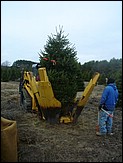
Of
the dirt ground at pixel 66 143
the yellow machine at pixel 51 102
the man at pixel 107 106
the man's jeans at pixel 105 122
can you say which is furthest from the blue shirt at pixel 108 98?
the yellow machine at pixel 51 102

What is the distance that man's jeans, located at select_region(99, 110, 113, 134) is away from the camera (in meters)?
6.95

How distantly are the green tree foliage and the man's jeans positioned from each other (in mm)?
1371

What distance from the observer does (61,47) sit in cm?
849

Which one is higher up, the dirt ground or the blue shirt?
the blue shirt

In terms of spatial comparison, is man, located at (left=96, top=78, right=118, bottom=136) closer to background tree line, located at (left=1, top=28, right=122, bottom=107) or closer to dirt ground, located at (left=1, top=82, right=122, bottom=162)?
dirt ground, located at (left=1, top=82, right=122, bottom=162)

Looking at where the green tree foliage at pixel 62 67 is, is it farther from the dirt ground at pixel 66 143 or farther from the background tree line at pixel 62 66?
the dirt ground at pixel 66 143


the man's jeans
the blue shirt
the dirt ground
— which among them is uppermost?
the blue shirt

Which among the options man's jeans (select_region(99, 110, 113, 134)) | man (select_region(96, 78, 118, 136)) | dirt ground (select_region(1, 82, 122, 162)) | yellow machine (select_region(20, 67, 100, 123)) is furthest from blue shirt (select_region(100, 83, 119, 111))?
yellow machine (select_region(20, 67, 100, 123))

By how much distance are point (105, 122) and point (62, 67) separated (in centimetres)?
224

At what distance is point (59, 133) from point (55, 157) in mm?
1733

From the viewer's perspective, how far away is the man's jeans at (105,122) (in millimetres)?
6949

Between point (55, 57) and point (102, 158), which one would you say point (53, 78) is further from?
point (102, 158)

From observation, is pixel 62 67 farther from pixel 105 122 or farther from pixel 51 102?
pixel 105 122

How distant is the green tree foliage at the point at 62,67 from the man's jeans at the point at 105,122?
137 cm
